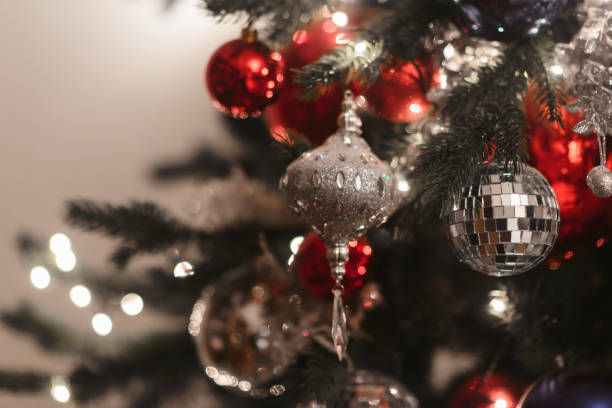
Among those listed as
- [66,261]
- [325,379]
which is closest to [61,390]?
[66,261]

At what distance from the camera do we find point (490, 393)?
0.50 m

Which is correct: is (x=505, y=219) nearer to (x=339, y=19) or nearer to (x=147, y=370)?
(x=339, y=19)

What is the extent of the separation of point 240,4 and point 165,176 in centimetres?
56

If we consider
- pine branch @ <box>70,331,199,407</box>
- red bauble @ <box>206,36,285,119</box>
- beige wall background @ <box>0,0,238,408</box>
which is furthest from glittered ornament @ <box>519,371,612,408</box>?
beige wall background @ <box>0,0,238,408</box>

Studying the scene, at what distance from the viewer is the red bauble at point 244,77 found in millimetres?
517

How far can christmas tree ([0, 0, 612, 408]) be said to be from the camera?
0.39 meters

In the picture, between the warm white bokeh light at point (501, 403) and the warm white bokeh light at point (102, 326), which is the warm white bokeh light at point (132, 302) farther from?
the warm white bokeh light at point (501, 403)

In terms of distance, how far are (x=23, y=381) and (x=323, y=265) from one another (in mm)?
438

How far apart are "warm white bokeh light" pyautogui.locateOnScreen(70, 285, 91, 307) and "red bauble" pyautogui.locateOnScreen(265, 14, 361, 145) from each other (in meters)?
0.40

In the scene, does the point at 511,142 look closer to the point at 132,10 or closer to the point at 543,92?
the point at 543,92

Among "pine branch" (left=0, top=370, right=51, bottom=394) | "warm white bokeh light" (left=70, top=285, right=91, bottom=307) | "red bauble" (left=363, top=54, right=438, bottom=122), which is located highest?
"red bauble" (left=363, top=54, right=438, bottom=122)

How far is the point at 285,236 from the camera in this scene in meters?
0.69

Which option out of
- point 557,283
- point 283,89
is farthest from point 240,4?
point 557,283

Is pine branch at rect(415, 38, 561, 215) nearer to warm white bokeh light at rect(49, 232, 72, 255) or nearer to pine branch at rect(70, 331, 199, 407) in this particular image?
pine branch at rect(70, 331, 199, 407)
